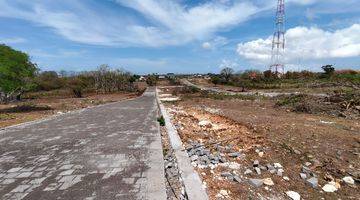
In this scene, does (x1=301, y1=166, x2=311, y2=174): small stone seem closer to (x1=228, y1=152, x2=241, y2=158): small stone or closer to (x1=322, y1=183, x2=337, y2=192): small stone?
(x1=322, y1=183, x2=337, y2=192): small stone

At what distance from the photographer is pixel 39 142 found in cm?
925

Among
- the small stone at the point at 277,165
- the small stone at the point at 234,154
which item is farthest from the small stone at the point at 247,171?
the small stone at the point at 234,154

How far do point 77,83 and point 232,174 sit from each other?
4326cm

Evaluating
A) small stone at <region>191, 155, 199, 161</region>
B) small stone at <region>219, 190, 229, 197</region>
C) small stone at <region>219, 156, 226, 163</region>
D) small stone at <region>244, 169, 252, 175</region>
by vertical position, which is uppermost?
small stone at <region>219, 156, 226, 163</region>

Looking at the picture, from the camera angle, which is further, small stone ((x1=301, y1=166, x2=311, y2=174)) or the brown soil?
small stone ((x1=301, y1=166, x2=311, y2=174))

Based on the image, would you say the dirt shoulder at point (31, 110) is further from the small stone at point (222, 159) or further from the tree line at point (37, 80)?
the small stone at point (222, 159)

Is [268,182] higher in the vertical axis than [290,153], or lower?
lower

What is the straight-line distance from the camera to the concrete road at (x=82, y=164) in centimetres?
→ 512

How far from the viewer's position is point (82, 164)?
22.0ft

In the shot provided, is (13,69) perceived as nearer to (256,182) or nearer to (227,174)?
(227,174)

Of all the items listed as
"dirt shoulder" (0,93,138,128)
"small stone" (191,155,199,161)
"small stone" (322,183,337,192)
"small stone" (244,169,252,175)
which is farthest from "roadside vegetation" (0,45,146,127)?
"small stone" (322,183,337,192)

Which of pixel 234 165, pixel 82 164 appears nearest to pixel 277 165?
pixel 234 165

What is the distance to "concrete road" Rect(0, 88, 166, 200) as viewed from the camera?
16.8 ft

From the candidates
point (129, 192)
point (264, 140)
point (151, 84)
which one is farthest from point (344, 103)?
point (151, 84)
